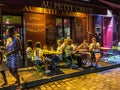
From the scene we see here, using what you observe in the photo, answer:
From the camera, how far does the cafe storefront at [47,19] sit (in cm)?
1159

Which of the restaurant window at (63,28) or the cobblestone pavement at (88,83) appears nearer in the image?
the cobblestone pavement at (88,83)

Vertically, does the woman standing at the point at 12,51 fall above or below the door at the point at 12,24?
below

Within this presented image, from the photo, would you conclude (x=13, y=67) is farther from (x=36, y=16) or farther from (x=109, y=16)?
(x=109, y=16)

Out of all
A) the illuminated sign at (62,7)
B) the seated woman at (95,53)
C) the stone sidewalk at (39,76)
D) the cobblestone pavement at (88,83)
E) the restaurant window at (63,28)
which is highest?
the illuminated sign at (62,7)

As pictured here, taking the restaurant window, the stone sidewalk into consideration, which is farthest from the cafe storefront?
the stone sidewalk

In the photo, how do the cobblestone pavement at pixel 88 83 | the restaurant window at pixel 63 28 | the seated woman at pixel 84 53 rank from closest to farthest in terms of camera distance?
the cobblestone pavement at pixel 88 83, the seated woman at pixel 84 53, the restaurant window at pixel 63 28

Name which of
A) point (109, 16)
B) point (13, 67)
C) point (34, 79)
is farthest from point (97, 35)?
point (13, 67)

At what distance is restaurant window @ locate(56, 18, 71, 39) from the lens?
47.3ft

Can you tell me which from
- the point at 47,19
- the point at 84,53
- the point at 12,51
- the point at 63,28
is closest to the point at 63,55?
the point at 84,53

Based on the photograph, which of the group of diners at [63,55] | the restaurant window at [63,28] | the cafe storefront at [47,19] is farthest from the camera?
the restaurant window at [63,28]

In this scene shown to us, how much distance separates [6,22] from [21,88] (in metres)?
4.33

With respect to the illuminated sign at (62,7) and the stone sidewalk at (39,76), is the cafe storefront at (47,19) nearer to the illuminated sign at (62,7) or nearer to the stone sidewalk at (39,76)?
the illuminated sign at (62,7)

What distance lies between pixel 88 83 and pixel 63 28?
5996 millimetres

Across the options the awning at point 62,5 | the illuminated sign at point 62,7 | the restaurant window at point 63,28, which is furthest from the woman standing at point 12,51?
the restaurant window at point 63,28
